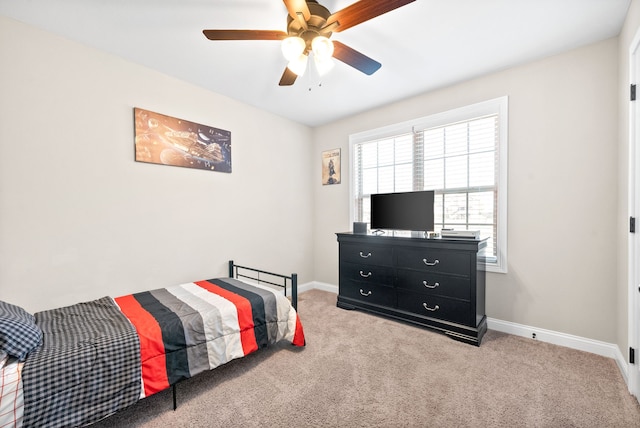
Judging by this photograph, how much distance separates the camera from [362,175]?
4012mm

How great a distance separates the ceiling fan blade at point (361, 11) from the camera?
1453 mm

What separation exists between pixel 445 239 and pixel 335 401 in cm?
173

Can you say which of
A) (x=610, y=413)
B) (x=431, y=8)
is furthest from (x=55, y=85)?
(x=610, y=413)

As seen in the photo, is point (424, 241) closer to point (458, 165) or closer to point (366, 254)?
point (366, 254)

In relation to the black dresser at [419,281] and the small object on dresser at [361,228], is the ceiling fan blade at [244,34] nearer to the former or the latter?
the black dresser at [419,281]

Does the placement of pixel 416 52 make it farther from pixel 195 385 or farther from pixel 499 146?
pixel 195 385

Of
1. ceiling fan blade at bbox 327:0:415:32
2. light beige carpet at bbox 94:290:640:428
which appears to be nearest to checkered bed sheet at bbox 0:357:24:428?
light beige carpet at bbox 94:290:640:428

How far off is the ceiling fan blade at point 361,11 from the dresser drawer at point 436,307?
8.02 ft

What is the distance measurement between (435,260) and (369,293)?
0.91 meters

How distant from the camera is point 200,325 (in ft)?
6.38

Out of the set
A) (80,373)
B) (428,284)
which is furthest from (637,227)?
(80,373)

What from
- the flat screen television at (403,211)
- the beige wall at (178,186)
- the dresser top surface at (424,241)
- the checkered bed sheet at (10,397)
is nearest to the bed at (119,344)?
the checkered bed sheet at (10,397)

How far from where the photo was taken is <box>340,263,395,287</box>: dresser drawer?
3.13 metres

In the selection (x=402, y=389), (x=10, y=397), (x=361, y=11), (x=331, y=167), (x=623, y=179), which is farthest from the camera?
(x=331, y=167)
